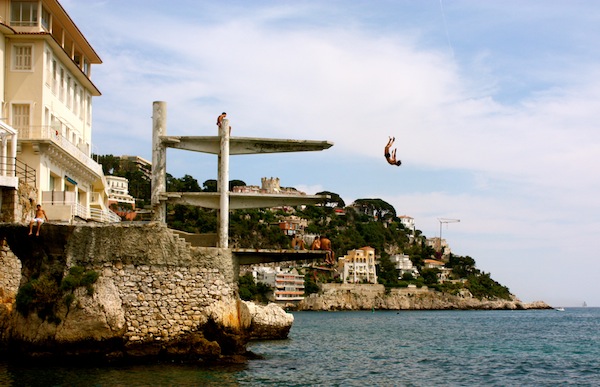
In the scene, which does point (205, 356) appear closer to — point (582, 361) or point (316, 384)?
point (316, 384)

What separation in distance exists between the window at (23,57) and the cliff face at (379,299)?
439 ft

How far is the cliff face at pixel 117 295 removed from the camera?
23.7 metres

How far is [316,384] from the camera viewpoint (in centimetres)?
2547

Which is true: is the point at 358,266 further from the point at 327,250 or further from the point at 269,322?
the point at 327,250

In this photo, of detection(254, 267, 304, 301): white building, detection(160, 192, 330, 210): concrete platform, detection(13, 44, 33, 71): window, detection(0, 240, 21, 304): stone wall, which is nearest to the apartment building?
detection(13, 44, 33, 71): window

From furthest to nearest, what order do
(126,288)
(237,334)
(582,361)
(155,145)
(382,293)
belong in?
(382,293)
(582,361)
(155,145)
(237,334)
(126,288)

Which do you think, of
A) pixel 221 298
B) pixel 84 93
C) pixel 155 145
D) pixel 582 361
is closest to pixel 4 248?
pixel 155 145

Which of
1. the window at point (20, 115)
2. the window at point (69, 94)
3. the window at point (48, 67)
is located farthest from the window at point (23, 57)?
the window at point (69, 94)

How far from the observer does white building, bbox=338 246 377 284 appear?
604 feet

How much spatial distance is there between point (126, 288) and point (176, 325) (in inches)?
76.2

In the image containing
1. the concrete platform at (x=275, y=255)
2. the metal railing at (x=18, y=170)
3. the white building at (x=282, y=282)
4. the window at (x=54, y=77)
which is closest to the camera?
the concrete platform at (x=275, y=255)

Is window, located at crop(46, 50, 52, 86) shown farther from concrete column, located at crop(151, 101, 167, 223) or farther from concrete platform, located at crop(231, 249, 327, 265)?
concrete platform, located at crop(231, 249, 327, 265)

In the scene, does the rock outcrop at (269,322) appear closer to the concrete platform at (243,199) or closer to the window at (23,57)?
the concrete platform at (243,199)

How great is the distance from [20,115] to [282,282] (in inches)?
5345
